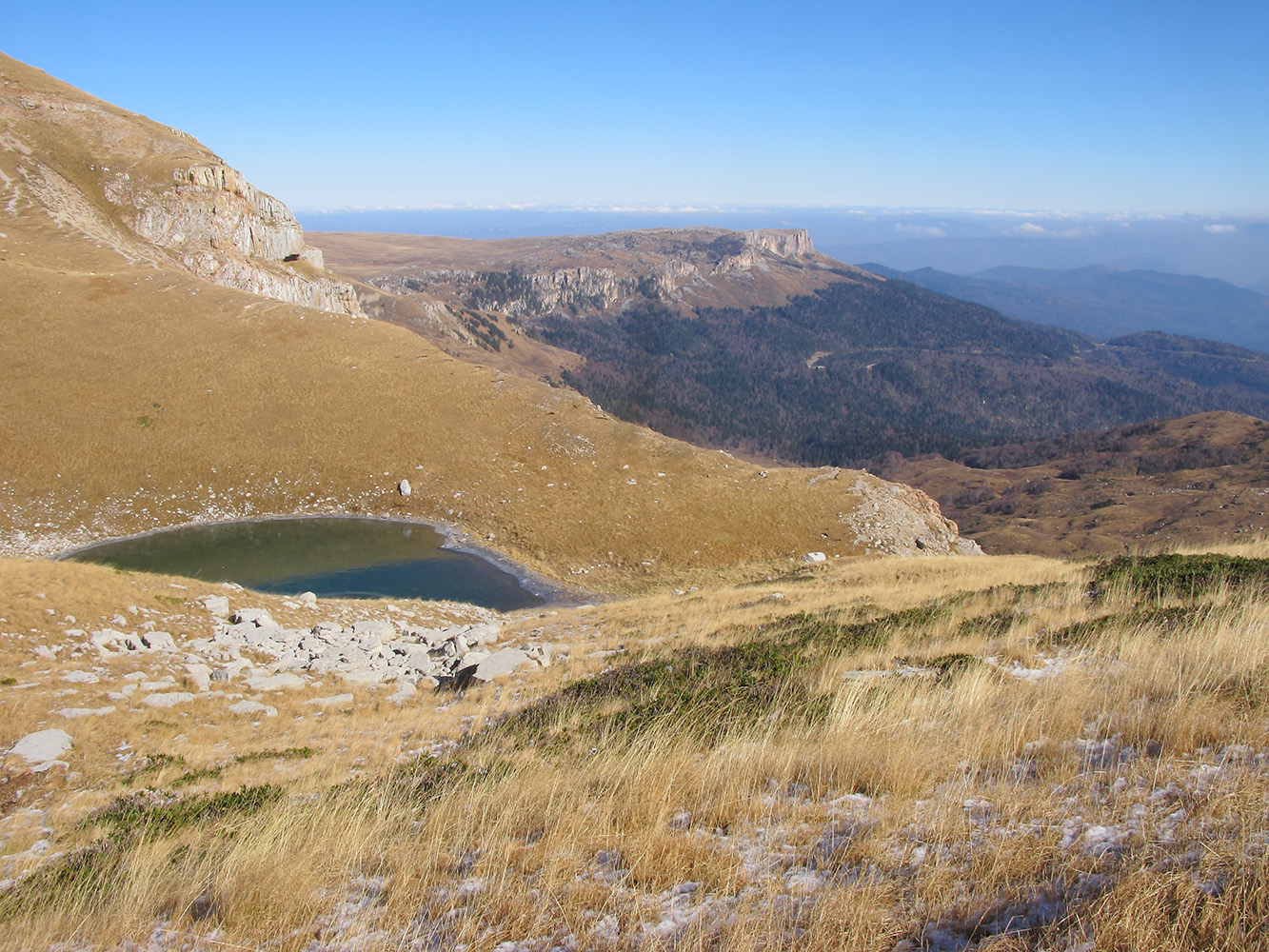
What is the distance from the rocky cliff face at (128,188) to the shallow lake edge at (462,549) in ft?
119

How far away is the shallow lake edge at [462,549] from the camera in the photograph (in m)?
31.0

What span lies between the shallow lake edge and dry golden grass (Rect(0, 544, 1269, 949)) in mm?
22410

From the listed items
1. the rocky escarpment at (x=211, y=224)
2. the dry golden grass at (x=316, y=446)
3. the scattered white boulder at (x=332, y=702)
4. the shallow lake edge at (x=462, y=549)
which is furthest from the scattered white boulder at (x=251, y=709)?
the rocky escarpment at (x=211, y=224)

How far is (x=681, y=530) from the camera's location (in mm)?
36812

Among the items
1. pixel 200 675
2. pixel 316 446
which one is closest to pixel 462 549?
pixel 316 446

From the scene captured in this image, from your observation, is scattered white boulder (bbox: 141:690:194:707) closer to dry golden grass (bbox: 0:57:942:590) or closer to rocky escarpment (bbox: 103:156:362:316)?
dry golden grass (bbox: 0:57:942:590)

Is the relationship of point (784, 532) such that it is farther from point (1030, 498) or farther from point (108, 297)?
point (1030, 498)

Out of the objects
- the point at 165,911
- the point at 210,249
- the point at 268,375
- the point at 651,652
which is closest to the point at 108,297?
the point at 268,375

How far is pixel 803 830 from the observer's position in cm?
464

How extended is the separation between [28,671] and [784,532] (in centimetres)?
3177

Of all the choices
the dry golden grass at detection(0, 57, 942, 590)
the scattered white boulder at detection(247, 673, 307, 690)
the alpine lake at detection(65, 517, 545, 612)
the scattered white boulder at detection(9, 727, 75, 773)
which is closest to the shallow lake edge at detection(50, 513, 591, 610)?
the alpine lake at detection(65, 517, 545, 612)

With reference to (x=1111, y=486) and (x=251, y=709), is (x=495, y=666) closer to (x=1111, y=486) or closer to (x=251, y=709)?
(x=251, y=709)

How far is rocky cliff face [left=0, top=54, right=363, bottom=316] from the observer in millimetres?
60906

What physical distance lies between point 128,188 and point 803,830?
8620 cm
